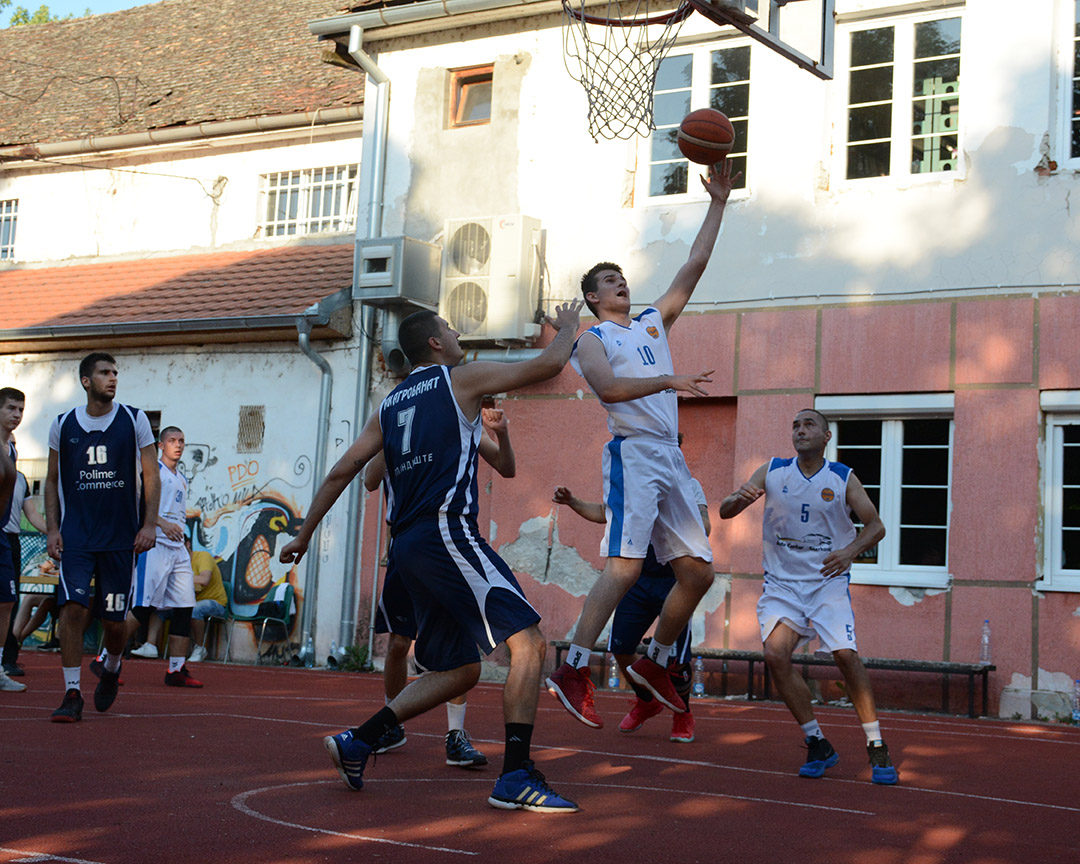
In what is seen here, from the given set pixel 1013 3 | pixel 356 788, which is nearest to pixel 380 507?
pixel 1013 3

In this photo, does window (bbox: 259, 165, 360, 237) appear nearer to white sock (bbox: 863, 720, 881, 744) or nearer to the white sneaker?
the white sneaker

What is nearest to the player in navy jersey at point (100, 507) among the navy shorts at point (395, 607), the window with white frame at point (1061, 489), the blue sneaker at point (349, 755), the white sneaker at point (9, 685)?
the white sneaker at point (9, 685)

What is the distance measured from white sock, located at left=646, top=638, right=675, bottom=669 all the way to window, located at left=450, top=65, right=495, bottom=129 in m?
10.0

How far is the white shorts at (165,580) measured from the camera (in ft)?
40.5

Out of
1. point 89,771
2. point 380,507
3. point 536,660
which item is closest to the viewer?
point 536,660

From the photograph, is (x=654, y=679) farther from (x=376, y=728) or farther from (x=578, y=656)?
(x=376, y=728)

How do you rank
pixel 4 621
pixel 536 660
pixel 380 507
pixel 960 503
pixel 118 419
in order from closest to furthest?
pixel 536 660, pixel 118 419, pixel 4 621, pixel 960 503, pixel 380 507

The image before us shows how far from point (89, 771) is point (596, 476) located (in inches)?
350

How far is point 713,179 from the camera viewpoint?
798 cm

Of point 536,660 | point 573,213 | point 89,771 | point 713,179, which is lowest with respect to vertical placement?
point 89,771

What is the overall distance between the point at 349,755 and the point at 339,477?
1261 mm

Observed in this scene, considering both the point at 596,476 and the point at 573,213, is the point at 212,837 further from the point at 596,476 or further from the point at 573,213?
the point at 573,213

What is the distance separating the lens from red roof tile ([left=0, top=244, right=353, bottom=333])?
56.3 ft

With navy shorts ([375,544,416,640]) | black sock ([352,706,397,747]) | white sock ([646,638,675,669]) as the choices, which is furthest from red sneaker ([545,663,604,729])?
black sock ([352,706,397,747])
